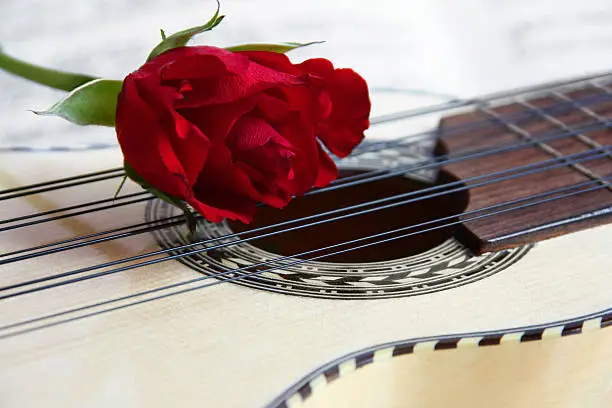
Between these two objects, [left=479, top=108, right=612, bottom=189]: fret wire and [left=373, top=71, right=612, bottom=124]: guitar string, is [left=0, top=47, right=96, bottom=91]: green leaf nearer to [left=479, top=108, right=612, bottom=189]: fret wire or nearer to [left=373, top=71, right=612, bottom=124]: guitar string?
[left=373, top=71, right=612, bottom=124]: guitar string

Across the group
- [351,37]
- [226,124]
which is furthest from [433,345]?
[351,37]

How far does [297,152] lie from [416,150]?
264mm

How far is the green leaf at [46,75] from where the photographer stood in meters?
0.56

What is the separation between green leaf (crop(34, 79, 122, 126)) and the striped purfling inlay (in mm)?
235

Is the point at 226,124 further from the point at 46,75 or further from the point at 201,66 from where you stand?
the point at 46,75

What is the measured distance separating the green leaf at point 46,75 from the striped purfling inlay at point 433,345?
27 cm

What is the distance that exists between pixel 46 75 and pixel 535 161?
0.45 meters

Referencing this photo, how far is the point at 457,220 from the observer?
0.66m

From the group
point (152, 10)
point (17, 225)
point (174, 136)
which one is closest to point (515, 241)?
point (174, 136)

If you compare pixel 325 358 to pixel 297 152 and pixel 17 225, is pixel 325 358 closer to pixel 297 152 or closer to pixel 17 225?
pixel 297 152

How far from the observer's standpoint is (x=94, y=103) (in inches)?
21.2

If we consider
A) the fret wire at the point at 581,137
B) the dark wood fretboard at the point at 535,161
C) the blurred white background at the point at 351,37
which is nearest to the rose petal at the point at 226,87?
the dark wood fretboard at the point at 535,161

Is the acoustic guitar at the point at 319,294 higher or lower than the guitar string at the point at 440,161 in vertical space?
lower

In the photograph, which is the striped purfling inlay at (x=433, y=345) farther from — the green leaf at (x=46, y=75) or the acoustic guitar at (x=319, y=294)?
the green leaf at (x=46, y=75)
